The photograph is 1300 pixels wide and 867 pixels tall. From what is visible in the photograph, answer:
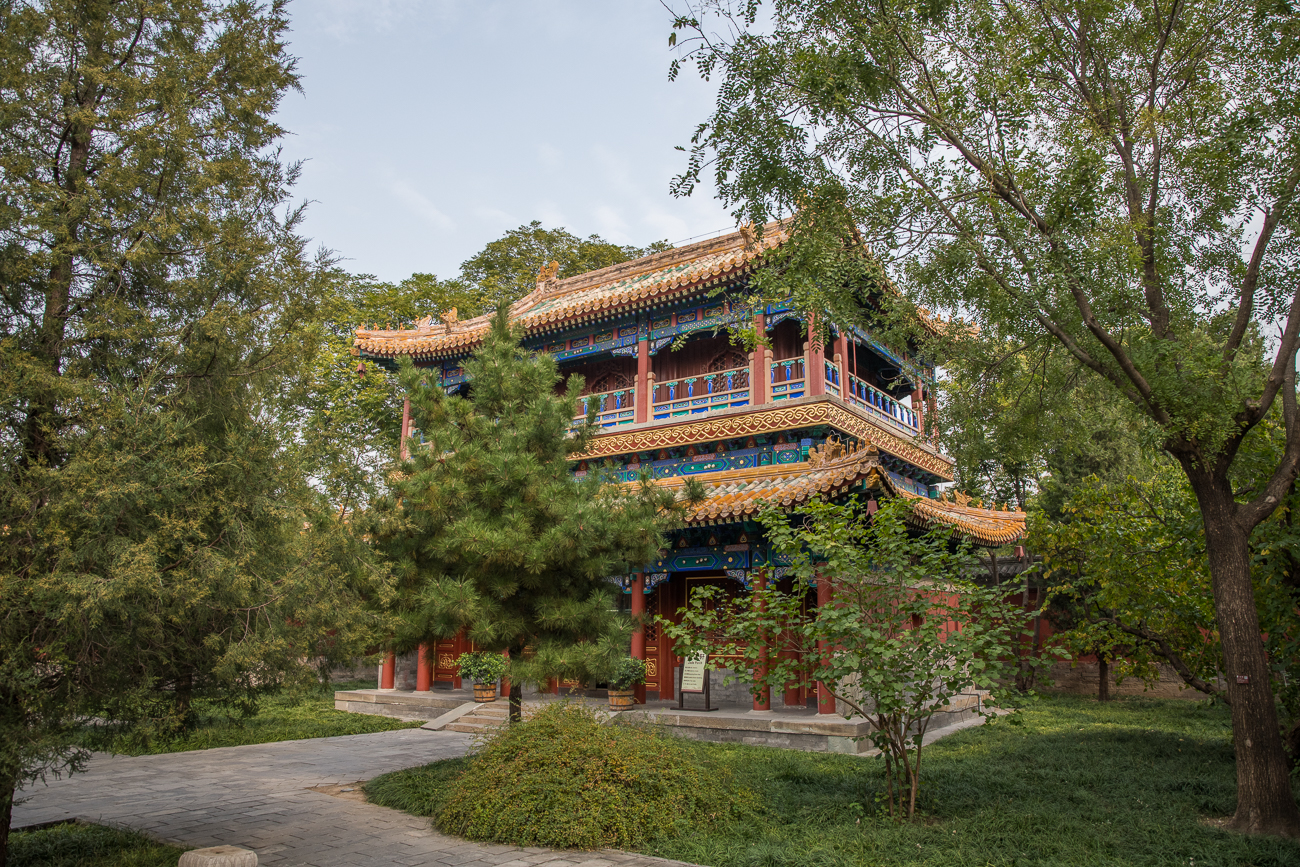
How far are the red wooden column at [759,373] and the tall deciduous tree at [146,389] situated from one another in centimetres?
742

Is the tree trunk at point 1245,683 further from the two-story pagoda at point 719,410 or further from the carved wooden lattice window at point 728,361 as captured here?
the carved wooden lattice window at point 728,361

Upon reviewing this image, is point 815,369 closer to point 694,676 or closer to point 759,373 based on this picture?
point 759,373

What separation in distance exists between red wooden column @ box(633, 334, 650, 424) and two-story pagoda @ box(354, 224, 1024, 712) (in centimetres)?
2

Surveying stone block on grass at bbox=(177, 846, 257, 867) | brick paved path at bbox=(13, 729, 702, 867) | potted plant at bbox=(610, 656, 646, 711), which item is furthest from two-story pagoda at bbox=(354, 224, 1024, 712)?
stone block on grass at bbox=(177, 846, 257, 867)

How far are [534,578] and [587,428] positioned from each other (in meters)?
1.56

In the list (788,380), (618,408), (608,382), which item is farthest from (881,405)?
(608,382)

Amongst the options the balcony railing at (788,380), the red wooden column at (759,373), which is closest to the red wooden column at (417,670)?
the red wooden column at (759,373)

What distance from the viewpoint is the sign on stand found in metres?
11.5

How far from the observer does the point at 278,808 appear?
7.39 metres

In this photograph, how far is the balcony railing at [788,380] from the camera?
38.8 feet

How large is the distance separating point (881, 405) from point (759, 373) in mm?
2947

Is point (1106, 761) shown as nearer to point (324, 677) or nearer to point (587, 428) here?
point (587, 428)

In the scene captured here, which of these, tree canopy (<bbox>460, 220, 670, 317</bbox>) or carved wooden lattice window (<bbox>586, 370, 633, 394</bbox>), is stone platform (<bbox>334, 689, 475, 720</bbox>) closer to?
carved wooden lattice window (<bbox>586, 370, 633, 394</bbox>)

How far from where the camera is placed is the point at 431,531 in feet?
24.8
